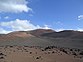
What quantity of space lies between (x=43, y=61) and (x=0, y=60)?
368 cm

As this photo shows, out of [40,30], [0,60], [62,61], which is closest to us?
[0,60]

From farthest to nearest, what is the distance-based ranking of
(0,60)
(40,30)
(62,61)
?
1. (40,30)
2. (62,61)
3. (0,60)

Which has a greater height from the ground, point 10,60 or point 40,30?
point 40,30

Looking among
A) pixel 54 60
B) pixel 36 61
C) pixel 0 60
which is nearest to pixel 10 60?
pixel 0 60

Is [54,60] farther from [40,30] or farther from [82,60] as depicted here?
[40,30]

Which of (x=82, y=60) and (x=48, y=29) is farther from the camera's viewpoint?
Result: (x=48, y=29)

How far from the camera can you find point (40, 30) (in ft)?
302

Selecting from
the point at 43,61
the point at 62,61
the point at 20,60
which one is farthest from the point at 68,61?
the point at 20,60

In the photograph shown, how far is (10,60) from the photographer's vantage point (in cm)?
1955

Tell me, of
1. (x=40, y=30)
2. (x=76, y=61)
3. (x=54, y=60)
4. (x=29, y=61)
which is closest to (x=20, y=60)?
(x=29, y=61)

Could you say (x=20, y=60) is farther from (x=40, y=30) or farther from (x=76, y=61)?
(x=40, y=30)

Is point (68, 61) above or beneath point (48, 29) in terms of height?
beneath

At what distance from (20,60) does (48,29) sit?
76342 mm

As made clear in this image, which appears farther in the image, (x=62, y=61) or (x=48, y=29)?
(x=48, y=29)
